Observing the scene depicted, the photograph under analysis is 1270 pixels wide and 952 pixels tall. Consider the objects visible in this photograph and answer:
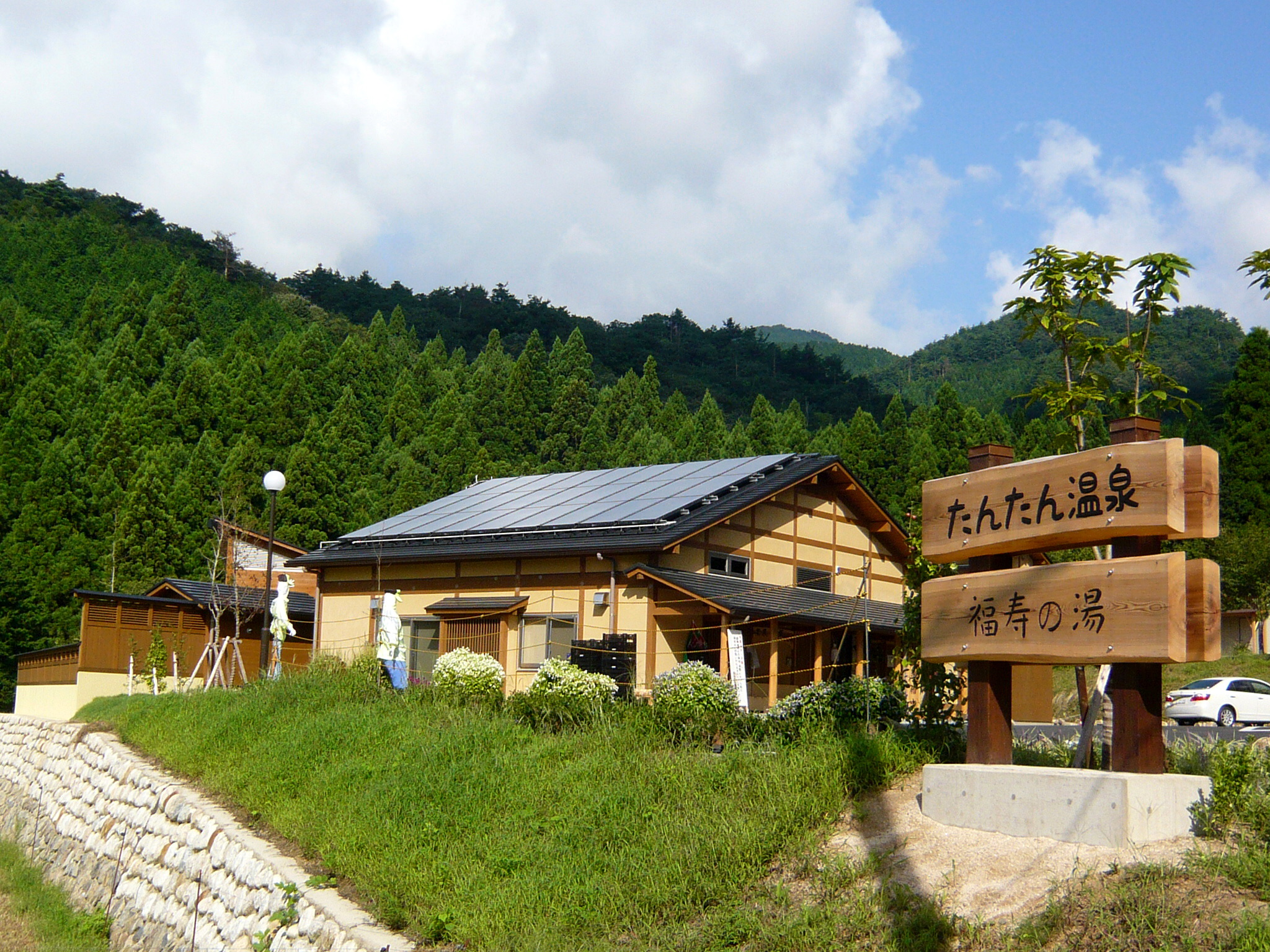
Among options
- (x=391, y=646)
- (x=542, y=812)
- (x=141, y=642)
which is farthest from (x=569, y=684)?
(x=141, y=642)

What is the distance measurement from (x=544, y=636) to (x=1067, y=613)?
47.2 ft

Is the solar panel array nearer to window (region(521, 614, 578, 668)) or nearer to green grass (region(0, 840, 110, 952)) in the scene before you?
window (region(521, 614, 578, 668))

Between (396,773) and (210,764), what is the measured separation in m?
3.87

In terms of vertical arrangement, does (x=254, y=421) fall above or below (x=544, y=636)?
above

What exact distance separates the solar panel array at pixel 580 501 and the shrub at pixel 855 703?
30.1 feet

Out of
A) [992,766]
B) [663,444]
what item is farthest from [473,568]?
[663,444]

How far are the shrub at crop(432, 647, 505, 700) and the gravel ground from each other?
26.3 feet

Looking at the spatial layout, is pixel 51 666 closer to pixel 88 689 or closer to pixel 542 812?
pixel 88 689

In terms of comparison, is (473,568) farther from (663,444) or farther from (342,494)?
(663,444)

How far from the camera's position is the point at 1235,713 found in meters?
22.4

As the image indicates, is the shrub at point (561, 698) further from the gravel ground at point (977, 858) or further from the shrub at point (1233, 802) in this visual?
the shrub at point (1233, 802)

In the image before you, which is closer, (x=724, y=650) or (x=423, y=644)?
(x=724, y=650)

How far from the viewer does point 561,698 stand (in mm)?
12305

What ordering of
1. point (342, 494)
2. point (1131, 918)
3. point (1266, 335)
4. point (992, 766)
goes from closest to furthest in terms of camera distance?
1. point (1131, 918)
2. point (992, 766)
3. point (1266, 335)
4. point (342, 494)
